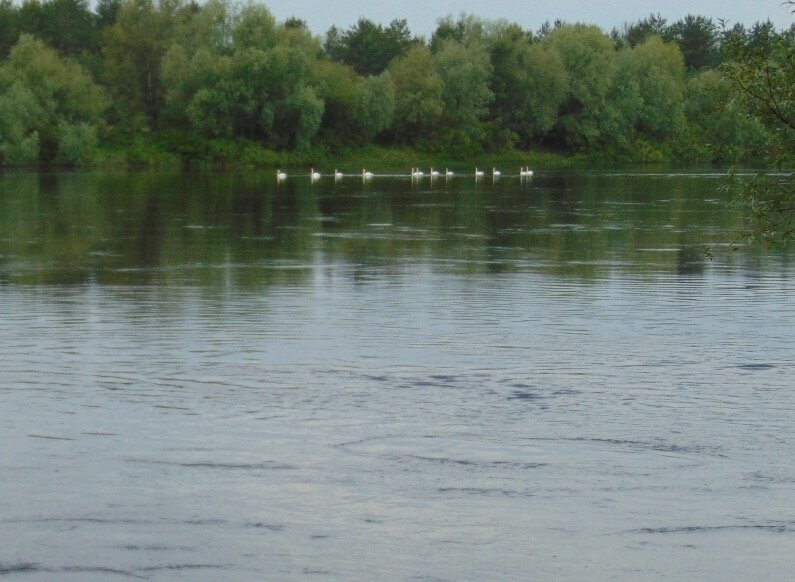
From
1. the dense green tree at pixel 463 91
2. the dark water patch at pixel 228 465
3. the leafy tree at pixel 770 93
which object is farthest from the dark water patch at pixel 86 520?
the dense green tree at pixel 463 91

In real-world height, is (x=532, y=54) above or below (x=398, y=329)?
above

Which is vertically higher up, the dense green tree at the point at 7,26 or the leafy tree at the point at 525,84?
the dense green tree at the point at 7,26

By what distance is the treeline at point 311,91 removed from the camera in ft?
337

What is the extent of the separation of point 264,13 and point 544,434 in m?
97.7

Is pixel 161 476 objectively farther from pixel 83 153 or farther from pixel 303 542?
pixel 83 153

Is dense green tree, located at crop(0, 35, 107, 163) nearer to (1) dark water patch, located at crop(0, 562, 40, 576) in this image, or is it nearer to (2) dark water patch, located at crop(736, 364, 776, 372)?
(2) dark water patch, located at crop(736, 364, 776, 372)

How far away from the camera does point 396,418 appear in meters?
15.1

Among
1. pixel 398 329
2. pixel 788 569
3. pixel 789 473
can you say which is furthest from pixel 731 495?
pixel 398 329

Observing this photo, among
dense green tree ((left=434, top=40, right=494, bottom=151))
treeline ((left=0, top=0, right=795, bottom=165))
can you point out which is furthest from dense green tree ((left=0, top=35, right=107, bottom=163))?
dense green tree ((left=434, top=40, right=494, bottom=151))

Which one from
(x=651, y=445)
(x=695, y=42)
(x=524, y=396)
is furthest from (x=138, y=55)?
(x=651, y=445)

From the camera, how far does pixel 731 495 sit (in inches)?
481

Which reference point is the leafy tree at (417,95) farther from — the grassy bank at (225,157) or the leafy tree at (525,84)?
the leafy tree at (525,84)

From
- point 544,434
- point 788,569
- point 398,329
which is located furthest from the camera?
point 398,329

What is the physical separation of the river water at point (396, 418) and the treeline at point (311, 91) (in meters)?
71.9
